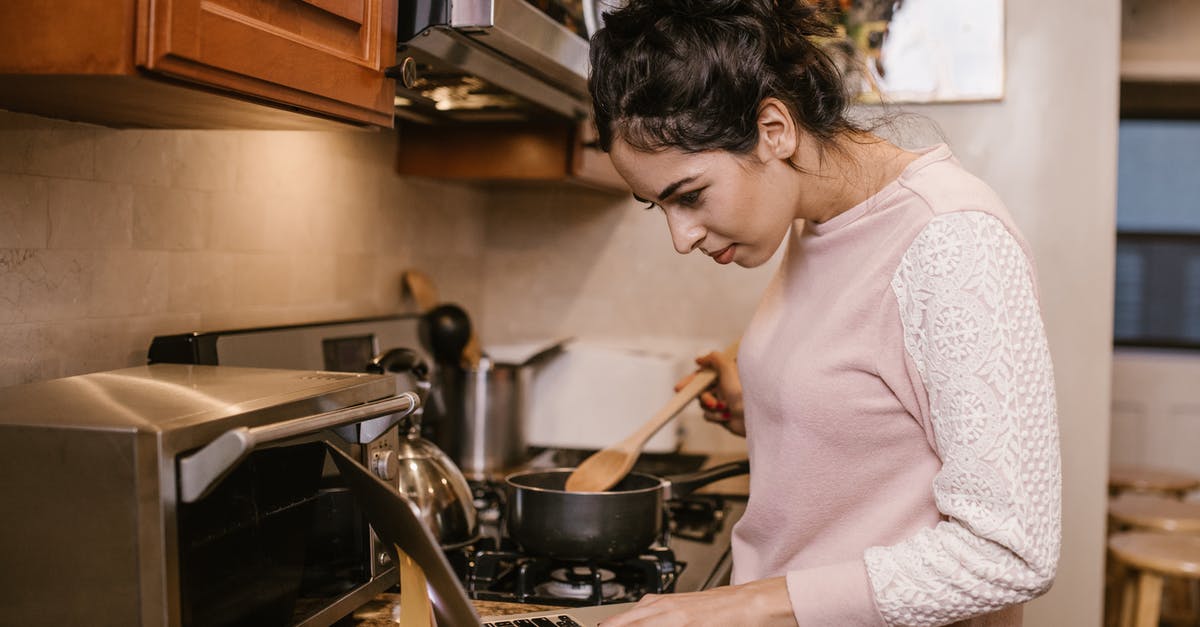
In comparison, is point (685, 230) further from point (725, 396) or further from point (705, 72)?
point (725, 396)

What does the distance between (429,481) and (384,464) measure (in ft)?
0.74

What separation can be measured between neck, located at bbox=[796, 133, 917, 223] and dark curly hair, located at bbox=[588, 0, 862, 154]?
35 mm

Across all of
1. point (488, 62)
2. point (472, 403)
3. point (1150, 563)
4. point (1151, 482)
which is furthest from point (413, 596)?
point (1151, 482)

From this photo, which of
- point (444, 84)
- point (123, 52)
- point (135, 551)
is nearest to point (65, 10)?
point (123, 52)

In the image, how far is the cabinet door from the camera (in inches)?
30.6

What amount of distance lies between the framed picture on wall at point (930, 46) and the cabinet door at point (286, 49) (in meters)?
1.57

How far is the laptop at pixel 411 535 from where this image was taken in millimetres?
775

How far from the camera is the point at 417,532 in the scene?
2.59ft

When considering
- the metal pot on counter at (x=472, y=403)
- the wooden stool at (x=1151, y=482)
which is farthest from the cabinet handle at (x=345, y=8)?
the wooden stool at (x=1151, y=482)

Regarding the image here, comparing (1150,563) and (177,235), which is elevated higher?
(177,235)

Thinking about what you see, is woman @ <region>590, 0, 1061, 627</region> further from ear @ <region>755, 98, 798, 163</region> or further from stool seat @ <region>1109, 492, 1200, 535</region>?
stool seat @ <region>1109, 492, 1200, 535</region>

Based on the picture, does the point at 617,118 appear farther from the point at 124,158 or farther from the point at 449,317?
the point at 449,317

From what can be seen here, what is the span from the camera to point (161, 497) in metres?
0.76

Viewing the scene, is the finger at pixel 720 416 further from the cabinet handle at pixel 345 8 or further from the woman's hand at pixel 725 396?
the cabinet handle at pixel 345 8
